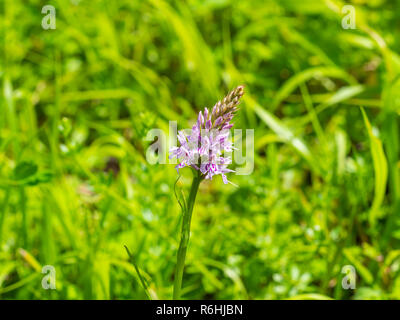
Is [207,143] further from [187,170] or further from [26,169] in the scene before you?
[187,170]

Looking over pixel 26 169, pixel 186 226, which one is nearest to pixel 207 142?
pixel 186 226

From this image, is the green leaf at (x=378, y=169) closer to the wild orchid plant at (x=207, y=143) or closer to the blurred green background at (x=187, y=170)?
the blurred green background at (x=187, y=170)

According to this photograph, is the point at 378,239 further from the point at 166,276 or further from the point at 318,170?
the point at 166,276

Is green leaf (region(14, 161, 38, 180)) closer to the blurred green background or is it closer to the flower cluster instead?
the blurred green background

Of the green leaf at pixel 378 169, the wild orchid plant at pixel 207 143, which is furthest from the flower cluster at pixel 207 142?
the green leaf at pixel 378 169

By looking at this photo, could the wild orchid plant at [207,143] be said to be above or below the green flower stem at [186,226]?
above

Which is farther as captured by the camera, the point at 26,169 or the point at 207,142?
the point at 26,169

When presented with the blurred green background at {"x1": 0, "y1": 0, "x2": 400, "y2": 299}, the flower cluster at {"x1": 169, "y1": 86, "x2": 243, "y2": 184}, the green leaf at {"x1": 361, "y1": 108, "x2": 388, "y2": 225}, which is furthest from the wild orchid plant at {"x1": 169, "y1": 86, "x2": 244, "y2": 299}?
the green leaf at {"x1": 361, "y1": 108, "x2": 388, "y2": 225}

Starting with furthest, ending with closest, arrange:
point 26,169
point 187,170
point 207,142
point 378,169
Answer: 1. point 187,170
2. point 378,169
3. point 26,169
4. point 207,142

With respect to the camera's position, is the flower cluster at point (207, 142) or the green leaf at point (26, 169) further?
the green leaf at point (26, 169)

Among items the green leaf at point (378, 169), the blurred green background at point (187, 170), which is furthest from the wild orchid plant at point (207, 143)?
the green leaf at point (378, 169)
